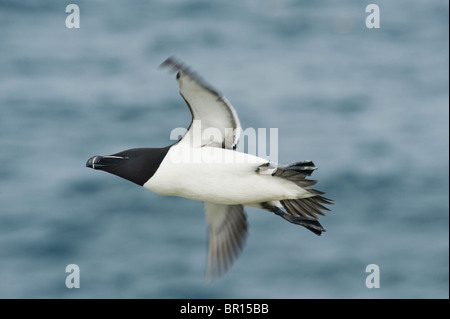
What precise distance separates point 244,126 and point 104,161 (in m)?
11.5

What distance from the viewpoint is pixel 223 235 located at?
8.93m

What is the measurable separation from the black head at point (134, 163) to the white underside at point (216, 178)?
0.07 meters

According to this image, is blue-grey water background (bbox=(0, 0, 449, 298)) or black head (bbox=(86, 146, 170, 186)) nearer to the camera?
black head (bbox=(86, 146, 170, 186))

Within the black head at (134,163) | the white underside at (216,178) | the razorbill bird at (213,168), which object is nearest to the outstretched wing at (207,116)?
the razorbill bird at (213,168)

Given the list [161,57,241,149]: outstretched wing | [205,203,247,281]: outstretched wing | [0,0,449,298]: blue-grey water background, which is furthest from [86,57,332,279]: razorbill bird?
[0,0,449,298]: blue-grey water background

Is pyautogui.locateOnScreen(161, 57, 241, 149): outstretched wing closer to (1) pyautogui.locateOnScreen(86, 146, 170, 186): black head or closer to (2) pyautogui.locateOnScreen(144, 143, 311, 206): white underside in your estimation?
(2) pyautogui.locateOnScreen(144, 143, 311, 206): white underside

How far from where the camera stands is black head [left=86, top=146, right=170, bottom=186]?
25.3ft

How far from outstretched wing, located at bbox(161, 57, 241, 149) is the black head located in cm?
26

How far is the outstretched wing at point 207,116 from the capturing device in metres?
7.18
